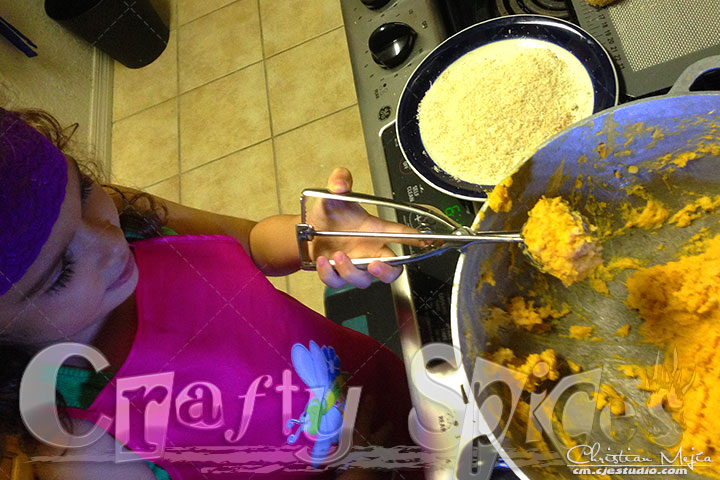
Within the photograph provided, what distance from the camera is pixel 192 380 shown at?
0.56m

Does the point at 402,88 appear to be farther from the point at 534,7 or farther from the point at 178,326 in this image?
the point at 178,326

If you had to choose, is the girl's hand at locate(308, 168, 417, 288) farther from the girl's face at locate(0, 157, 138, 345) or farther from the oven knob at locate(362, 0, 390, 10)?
the oven knob at locate(362, 0, 390, 10)

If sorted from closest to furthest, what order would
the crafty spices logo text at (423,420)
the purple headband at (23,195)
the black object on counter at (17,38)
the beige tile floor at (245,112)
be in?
the purple headband at (23,195)
the crafty spices logo text at (423,420)
the black object on counter at (17,38)
the beige tile floor at (245,112)

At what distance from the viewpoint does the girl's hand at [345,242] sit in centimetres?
54

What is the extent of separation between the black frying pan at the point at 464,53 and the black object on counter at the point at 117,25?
1434 mm

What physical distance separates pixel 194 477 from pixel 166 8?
6.39 feet

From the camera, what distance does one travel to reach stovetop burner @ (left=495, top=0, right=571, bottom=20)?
71 cm

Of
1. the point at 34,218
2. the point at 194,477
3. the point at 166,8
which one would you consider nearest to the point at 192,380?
the point at 194,477

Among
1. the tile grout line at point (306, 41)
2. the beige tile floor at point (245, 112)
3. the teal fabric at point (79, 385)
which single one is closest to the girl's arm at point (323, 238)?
the teal fabric at point (79, 385)

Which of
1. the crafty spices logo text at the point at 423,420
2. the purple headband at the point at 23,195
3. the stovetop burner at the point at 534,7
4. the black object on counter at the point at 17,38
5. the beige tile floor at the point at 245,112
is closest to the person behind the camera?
the purple headband at the point at 23,195

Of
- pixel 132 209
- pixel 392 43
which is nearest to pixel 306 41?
pixel 392 43

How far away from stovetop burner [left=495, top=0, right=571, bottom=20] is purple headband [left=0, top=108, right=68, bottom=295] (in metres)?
0.66

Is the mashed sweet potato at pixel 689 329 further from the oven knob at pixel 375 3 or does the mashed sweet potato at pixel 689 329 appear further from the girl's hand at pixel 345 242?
the oven knob at pixel 375 3

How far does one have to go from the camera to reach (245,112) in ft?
5.40
